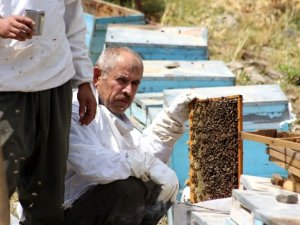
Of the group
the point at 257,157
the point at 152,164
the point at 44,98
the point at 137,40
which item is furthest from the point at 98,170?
the point at 137,40

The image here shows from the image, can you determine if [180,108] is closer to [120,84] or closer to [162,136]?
[162,136]

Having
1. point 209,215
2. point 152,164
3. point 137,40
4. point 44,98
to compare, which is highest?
point 137,40

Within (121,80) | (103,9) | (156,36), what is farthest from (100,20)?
(121,80)

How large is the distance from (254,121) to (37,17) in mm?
2080

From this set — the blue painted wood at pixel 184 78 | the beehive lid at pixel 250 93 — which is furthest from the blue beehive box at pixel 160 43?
the beehive lid at pixel 250 93

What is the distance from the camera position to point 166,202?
10.2 ft

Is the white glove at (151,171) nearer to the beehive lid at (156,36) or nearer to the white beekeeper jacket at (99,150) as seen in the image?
the white beekeeper jacket at (99,150)

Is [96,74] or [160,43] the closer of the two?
[96,74]

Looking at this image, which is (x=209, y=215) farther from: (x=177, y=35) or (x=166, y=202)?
(x=177, y=35)

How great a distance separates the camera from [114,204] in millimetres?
3006

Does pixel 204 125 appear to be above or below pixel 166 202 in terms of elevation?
above

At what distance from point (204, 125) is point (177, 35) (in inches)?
120

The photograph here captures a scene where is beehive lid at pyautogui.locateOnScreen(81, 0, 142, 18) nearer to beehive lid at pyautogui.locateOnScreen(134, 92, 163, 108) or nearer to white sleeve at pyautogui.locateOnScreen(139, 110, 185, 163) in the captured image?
beehive lid at pyautogui.locateOnScreen(134, 92, 163, 108)

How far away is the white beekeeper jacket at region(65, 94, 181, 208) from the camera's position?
291cm
